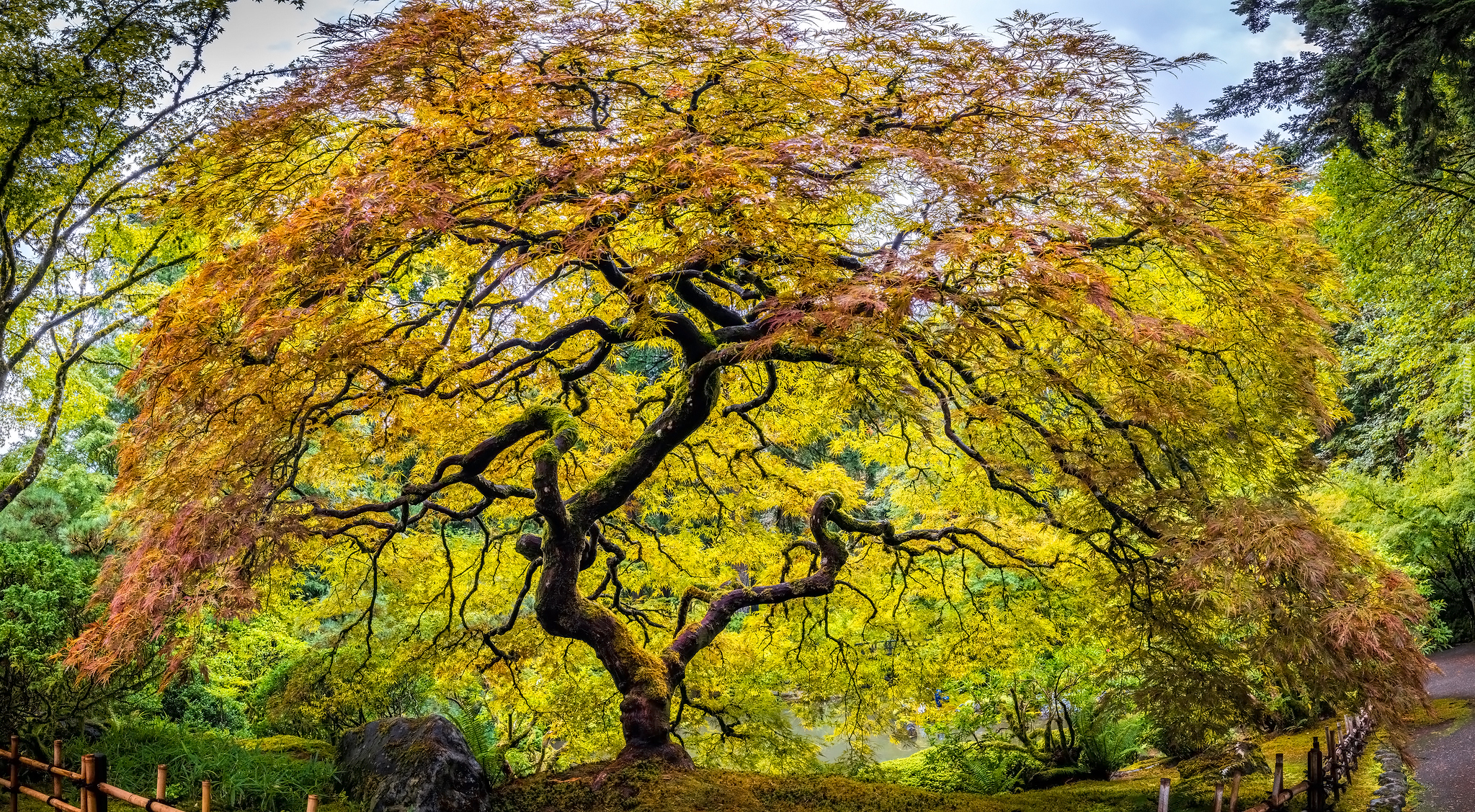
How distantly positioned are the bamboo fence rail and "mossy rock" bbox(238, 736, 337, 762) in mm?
5666

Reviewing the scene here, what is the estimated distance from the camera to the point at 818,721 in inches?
279

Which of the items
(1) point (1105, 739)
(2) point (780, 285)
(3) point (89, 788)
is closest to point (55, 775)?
(3) point (89, 788)

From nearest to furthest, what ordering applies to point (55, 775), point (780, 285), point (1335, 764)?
point (780, 285), point (55, 775), point (1335, 764)

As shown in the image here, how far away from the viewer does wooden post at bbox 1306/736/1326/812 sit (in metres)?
5.34

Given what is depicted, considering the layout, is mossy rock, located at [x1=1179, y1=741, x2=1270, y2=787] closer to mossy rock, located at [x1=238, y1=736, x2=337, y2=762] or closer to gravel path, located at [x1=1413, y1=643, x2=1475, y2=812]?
gravel path, located at [x1=1413, y1=643, x2=1475, y2=812]

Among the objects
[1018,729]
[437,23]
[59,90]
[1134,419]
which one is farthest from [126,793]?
[1018,729]

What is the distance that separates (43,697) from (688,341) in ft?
16.6

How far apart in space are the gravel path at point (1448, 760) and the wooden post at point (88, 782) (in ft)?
25.6

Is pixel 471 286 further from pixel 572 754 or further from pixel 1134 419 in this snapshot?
pixel 572 754

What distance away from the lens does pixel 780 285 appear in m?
4.27

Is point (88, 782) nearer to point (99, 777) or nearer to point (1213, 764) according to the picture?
point (99, 777)

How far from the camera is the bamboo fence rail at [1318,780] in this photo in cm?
453

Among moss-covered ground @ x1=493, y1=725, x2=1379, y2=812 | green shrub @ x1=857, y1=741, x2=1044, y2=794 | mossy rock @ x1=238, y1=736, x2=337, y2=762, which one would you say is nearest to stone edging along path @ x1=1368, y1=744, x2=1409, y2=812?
moss-covered ground @ x1=493, y1=725, x2=1379, y2=812

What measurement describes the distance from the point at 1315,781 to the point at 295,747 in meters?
7.31
